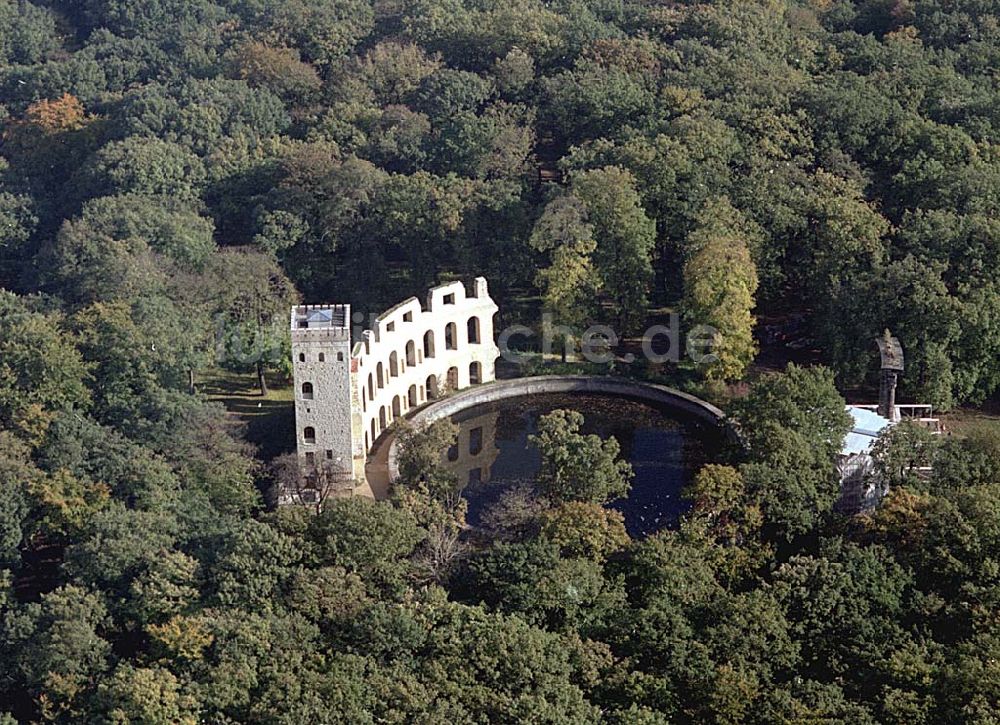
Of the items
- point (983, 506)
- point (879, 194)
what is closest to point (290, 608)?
point (983, 506)

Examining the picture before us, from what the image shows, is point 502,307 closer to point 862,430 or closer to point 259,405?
point 259,405

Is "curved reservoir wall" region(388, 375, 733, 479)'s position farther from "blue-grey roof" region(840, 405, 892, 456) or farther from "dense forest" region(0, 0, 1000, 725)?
"blue-grey roof" region(840, 405, 892, 456)

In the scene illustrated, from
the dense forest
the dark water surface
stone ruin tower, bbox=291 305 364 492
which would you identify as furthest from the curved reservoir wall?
stone ruin tower, bbox=291 305 364 492

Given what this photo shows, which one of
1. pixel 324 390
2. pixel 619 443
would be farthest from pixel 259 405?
pixel 619 443

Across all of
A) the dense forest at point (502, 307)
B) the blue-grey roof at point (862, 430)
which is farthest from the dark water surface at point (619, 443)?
the blue-grey roof at point (862, 430)

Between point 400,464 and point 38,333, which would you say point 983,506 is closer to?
point 400,464

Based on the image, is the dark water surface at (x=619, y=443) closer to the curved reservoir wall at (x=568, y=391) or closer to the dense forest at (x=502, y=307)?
the curved reservoir wall at (x=568, y=391)
